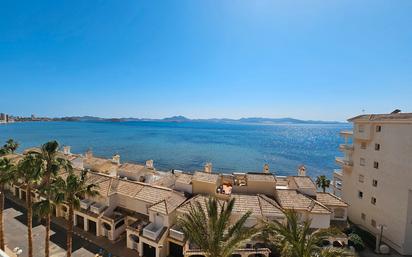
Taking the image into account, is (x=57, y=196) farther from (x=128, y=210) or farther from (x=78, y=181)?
(x=128, y=210)

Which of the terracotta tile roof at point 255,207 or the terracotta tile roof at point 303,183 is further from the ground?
the terracotta tile roof at point 303,183

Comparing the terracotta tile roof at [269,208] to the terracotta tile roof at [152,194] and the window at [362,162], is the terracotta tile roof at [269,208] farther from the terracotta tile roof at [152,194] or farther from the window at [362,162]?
the window at [362,162]

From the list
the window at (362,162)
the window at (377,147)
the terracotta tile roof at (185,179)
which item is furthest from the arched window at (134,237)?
the window at (377,147)

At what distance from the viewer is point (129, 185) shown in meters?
31.0

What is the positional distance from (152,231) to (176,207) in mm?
3537

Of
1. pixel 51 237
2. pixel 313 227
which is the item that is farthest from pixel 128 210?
pixel 313 227

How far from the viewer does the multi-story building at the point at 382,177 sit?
26203mm

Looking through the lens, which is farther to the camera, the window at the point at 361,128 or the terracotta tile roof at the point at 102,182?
the window at the point at 361,128

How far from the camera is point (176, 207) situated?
85.8 feet

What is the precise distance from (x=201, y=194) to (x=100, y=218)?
1262 centimetres

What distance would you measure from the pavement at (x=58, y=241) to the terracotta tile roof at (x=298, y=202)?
58.1ft

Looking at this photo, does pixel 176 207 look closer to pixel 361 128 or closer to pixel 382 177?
pixel 382 177

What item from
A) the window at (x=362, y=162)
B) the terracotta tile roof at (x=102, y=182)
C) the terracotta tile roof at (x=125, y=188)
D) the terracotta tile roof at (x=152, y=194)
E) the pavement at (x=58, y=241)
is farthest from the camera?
the window at (x=362, y=162)

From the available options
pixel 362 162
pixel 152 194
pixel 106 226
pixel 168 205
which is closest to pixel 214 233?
pixel 168 205
